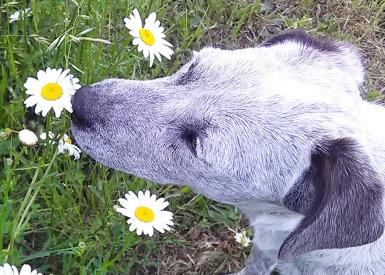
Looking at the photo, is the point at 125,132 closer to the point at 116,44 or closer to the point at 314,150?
the point at 314,150

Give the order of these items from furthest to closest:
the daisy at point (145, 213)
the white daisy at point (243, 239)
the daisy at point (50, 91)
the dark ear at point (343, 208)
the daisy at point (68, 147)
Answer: the white daisy at point (243, 239)
the daisy at point (68, 147)
the daisy at point (145, 213)
the daisy at point (50, 91)
the dark ear at point (343, 208)

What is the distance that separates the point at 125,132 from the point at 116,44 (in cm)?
110

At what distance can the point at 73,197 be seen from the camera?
3.34 m

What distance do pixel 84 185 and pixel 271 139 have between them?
4.25 ft

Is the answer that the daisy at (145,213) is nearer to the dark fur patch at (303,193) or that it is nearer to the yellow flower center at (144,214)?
the yellow flower center at (144,214)

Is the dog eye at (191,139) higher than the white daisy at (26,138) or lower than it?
lower

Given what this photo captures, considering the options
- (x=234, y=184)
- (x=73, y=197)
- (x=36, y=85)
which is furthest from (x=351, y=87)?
(x=73, y=197)

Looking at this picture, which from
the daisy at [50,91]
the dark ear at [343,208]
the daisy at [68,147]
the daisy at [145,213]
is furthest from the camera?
the daisy at [68,147]

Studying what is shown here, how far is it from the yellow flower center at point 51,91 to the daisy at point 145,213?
0.49 metres

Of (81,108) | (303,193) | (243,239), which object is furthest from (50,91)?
(243,239)

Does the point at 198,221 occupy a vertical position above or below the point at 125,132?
above

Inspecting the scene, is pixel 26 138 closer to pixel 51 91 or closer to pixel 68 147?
pixel 51 91

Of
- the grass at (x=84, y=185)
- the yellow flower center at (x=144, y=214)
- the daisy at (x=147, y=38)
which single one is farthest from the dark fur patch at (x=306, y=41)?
the yellow flower center at (x=144, y=214)

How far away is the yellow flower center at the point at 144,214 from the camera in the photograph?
8.90 ft
